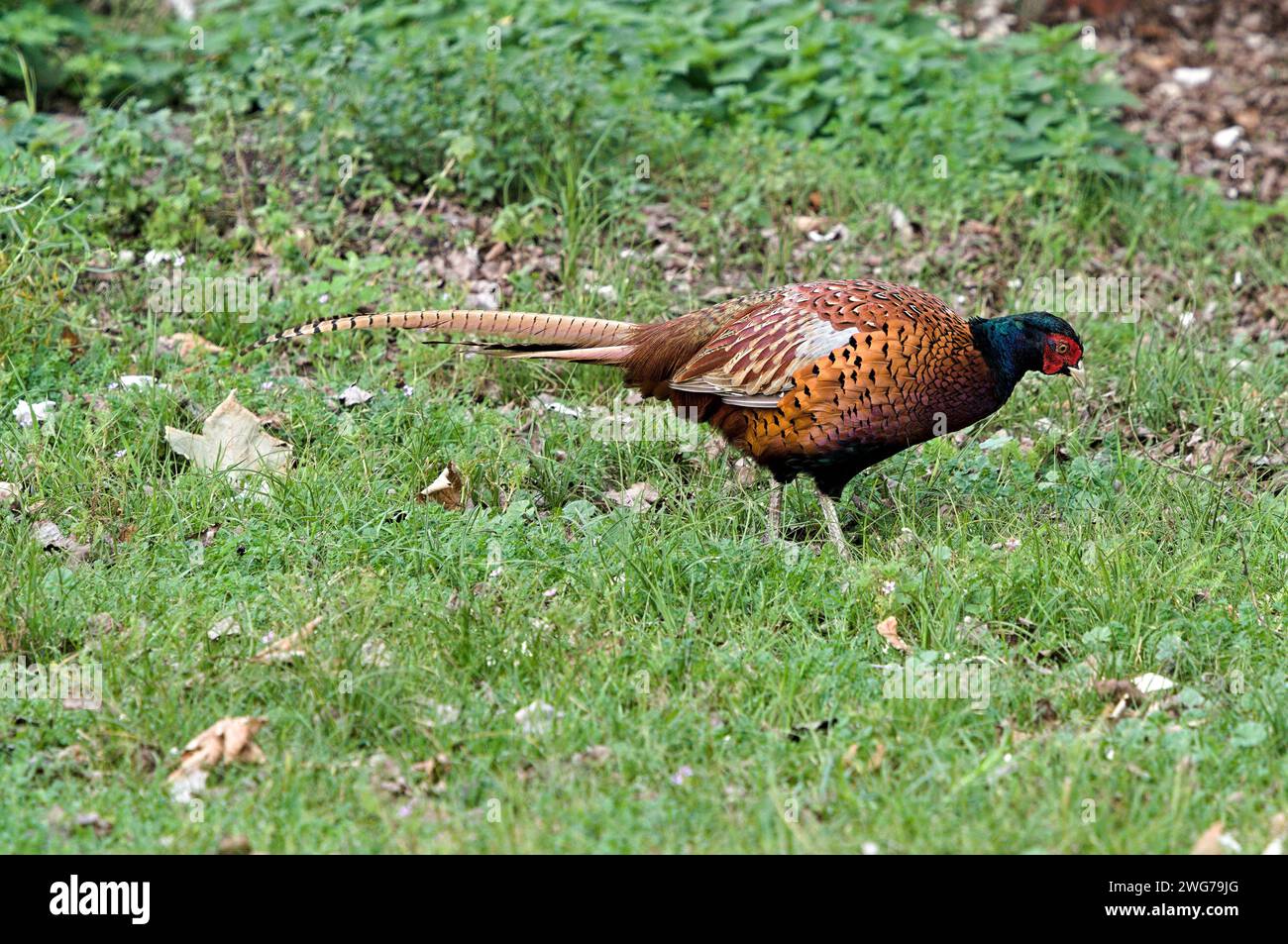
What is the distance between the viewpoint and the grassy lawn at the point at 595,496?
138 inches

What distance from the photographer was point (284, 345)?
19.9 feet

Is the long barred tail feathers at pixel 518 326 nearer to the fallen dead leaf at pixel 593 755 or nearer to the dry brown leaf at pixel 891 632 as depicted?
the dry brown leaf at pixel 891 632

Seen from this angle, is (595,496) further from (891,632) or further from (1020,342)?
(1020,342)

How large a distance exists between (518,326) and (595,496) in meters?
0.69

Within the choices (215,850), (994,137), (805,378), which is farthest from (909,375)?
(994,137)

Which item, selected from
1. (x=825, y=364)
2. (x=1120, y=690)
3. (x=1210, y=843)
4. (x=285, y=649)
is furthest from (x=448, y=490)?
(x=1210, y=843)

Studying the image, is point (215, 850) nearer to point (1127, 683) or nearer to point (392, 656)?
point (392, 656)

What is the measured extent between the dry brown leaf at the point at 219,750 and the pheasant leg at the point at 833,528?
6.48 feet

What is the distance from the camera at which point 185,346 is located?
5934mm

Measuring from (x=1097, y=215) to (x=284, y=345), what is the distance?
392cm

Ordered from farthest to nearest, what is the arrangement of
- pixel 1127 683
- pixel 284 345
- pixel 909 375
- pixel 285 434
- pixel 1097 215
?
1. pixel 1097 215
2. pixel 284 345
3. pixel 285 434
4. pixel 909 375
5. pixel 1127 683

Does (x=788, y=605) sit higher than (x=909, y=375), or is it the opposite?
(x=909, y=375)

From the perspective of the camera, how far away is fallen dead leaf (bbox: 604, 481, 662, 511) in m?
5.09

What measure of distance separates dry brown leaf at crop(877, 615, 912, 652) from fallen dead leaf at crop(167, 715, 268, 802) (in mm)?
1723
